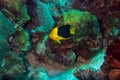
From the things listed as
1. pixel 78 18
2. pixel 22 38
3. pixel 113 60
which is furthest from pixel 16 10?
pixel 113 60

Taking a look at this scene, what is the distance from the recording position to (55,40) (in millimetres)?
5598

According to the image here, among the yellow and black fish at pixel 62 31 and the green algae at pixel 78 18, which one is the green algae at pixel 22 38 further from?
the yellow and black fish at pixel 62 31

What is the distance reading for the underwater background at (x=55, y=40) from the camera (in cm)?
553

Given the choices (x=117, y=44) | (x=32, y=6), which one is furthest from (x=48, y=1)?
(x=117, y=44)

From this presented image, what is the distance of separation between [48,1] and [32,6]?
951 millimetres

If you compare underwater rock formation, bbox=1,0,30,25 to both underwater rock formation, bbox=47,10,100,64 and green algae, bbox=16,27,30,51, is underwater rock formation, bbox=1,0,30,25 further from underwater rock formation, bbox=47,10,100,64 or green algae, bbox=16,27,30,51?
underwater rock formation, bbox=47,10,100,64

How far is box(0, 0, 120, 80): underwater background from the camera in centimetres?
553

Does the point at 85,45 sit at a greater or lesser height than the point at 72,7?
lesser

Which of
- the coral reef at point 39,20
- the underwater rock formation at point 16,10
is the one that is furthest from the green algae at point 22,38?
the coral reef at point 39,20

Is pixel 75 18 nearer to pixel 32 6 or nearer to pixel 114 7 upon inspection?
pixel 114 7

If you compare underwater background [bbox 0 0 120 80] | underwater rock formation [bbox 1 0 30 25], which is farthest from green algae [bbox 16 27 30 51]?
underwater rock formation [bbox 1 0 30 25]

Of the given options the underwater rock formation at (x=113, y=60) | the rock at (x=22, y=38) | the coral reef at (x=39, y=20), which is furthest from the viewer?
the coral reef at (x=39, y=20)

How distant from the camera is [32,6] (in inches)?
254

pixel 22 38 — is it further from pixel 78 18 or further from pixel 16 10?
pixel 78 18
